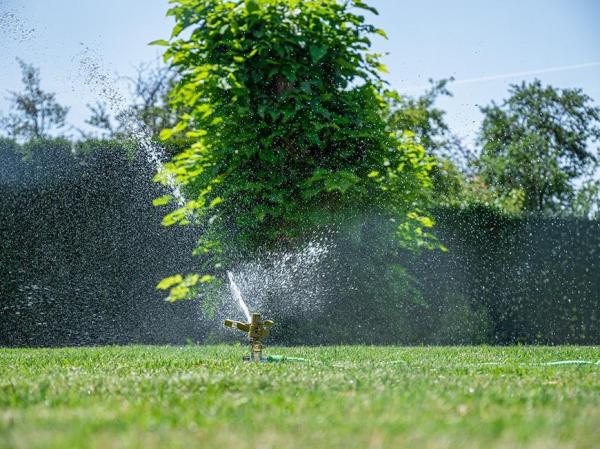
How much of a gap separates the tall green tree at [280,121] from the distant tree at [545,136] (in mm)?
14459

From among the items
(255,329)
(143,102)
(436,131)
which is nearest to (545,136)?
(436,131)

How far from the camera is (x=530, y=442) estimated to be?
211 centimetres

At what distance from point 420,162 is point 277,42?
202 cm

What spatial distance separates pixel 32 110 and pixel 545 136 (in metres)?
14.0

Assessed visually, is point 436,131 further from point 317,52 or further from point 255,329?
point 255,329

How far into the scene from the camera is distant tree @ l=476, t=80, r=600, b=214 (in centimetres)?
2152

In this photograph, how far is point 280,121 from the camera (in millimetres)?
7469

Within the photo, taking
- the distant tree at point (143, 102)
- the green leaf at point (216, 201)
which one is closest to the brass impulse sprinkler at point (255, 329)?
the green leaf at point (216, 201)

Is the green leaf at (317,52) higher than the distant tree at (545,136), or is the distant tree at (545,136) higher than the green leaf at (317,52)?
the distant tree at (545,136)

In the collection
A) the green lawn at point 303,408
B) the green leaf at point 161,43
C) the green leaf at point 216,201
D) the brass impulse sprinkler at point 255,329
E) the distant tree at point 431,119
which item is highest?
the distant tree at point 431,119

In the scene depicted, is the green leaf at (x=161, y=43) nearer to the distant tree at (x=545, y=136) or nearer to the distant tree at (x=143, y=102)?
the distant tree at (x=143, y=102)

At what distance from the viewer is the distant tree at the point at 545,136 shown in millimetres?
21516

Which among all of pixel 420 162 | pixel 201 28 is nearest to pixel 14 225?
pixel 201 28

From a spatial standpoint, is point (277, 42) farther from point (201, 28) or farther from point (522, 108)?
point (522, 108)
